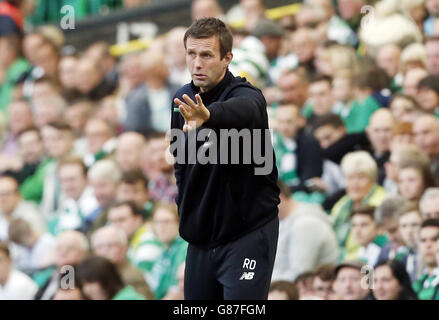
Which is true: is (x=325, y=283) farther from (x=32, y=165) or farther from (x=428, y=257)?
(x=32, y=165)

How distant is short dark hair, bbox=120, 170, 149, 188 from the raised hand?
17.3 feet

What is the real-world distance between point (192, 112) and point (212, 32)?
583 mm

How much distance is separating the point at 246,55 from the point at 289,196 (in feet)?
5.66

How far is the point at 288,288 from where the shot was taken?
877cm

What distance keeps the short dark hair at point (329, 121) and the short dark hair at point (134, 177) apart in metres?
1.56

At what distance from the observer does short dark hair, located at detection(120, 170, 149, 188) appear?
36.1 feet

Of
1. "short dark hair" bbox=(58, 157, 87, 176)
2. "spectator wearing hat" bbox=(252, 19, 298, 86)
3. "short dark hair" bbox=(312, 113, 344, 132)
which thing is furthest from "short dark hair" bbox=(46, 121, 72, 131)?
"short dark hair" bbox=(312, 113, 344, 132)

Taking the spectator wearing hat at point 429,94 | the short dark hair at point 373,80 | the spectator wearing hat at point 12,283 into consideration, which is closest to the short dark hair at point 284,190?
the spectator wearing hat at point 429,94

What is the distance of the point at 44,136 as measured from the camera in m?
12.6

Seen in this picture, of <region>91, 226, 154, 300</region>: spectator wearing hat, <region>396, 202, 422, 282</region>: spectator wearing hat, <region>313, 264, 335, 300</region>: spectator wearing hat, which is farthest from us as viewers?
<region>91, 226, 154, 300</region>: spectator wearing hat

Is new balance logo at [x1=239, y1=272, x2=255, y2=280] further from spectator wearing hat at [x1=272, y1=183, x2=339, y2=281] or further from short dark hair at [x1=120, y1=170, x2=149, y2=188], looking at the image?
short dark hair at [x1=120, y1=170, x2=149, y2=188]

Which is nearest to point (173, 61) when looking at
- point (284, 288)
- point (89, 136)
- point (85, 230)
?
point (89, 136)

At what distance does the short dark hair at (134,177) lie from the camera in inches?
433
